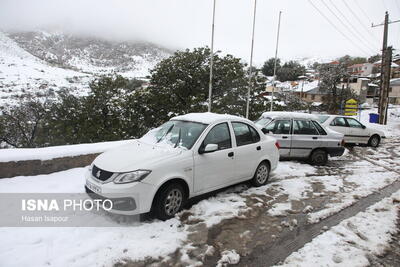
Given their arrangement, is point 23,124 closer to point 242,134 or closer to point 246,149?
point 242,134

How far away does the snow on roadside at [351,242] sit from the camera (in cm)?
302

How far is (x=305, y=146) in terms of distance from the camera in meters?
7.46

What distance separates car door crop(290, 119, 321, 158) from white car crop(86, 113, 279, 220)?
8.08ft

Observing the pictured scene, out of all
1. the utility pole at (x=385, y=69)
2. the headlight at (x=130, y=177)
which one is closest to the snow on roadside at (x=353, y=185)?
the headlight at (x=130, y=177)

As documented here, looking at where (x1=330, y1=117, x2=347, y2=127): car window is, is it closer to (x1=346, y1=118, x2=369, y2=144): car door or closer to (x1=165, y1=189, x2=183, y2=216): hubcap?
(x1=346, y1=118, x2=369, y2=144): car door

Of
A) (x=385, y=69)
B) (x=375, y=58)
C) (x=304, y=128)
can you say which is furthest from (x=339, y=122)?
(x=375, y=58)

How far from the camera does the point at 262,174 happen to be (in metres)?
5.47

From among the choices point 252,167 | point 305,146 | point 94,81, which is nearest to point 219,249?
point 252,167

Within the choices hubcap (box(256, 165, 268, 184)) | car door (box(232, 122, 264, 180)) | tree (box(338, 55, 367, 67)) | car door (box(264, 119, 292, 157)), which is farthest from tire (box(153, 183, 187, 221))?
tree (box(338, 55, 367, 67))

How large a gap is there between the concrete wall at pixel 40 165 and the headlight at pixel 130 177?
99.0 inches

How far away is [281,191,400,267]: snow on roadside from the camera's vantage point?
3020 millimetres

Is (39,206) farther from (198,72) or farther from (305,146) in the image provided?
(198,72)

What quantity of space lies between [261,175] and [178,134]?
230 cm

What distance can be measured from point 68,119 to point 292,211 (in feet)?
49.6
